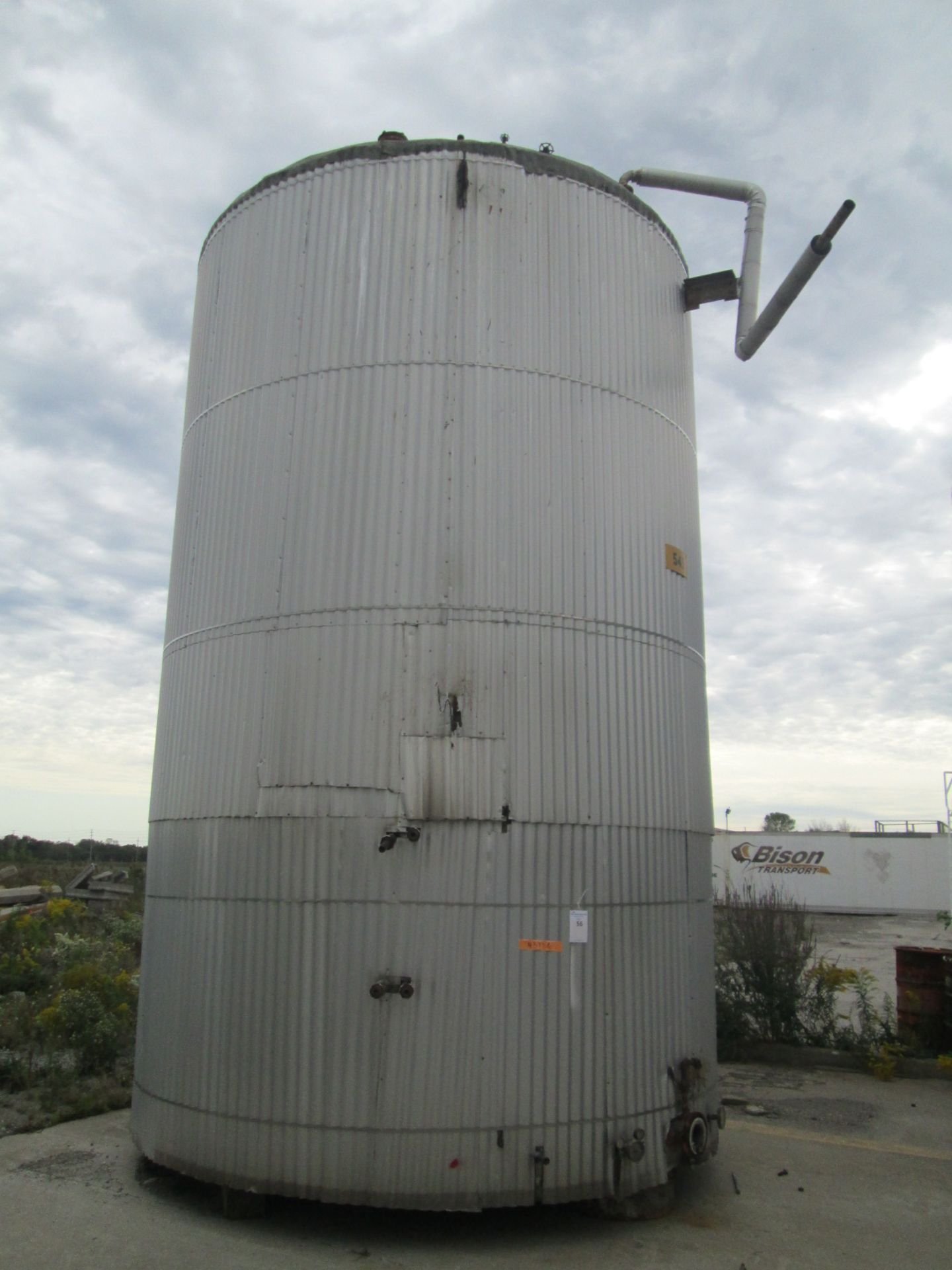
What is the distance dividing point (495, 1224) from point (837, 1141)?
4359mm

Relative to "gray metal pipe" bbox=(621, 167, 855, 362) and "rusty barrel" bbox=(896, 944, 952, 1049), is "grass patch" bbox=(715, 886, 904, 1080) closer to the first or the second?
"rusty barrel" bbox=(896, 944, 952, 1049)

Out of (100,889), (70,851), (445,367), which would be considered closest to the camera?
(445,367)

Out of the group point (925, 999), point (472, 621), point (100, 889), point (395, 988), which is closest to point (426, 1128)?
point (395, 988)

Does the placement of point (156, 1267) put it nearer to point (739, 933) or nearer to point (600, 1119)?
point (600, 1119)

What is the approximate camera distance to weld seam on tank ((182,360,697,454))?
25.8 feet

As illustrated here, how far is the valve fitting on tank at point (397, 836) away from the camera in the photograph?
22.5 ft

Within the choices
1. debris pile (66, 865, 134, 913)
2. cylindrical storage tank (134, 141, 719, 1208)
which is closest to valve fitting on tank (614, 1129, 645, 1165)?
cylindrical storage tank (134, 141, 719, 1208)

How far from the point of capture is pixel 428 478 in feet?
25.0

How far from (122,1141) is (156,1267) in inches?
123

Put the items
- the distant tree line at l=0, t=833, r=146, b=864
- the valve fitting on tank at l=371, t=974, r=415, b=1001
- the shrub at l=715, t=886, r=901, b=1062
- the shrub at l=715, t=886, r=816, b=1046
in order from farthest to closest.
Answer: the distant tree line at l=0, t=833, r=146, b=864 < the shrub at l=715, t=886, r=816, b=1046 < the shrub at l=715, t=886, r=901, b=1062 < the valve fitting on tank at l=371, t=974, r=415, b=1001

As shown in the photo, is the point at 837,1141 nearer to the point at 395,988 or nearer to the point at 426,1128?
the point at 426,1128

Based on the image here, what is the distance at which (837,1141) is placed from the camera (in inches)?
368

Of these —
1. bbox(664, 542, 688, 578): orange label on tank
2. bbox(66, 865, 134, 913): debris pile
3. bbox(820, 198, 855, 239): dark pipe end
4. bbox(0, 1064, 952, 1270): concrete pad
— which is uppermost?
bbox(820, 198, 855, 239): dark pipe end

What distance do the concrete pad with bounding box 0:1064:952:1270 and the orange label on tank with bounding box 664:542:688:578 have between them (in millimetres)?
5244
